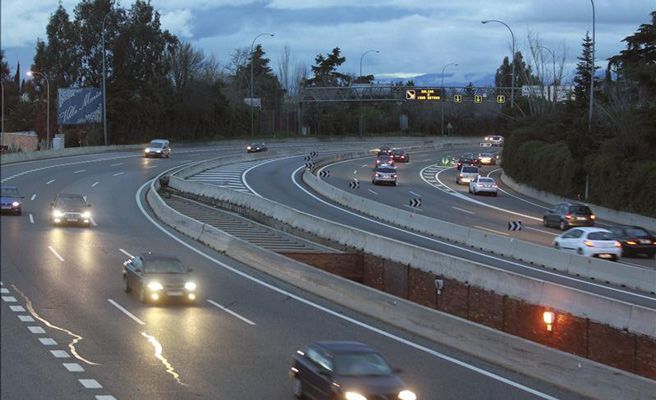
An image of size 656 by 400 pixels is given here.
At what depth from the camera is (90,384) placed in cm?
1480

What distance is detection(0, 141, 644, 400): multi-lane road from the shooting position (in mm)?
15414

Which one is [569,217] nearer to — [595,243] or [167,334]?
[595,243]

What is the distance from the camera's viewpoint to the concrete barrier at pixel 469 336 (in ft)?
53.3

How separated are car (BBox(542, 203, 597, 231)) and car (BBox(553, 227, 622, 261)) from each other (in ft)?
30.9

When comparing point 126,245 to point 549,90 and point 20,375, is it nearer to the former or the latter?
point 20,375

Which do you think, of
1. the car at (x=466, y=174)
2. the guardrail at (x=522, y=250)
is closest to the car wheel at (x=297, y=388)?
the guardrail at (x=522, y=250)

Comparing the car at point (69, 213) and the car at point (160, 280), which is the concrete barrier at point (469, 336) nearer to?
the car at point (160, 280)

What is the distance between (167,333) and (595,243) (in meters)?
21.0

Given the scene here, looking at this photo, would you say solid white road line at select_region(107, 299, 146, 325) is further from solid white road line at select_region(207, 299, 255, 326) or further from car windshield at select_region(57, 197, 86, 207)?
car windshield at select_region(57, 197, 86, 207)

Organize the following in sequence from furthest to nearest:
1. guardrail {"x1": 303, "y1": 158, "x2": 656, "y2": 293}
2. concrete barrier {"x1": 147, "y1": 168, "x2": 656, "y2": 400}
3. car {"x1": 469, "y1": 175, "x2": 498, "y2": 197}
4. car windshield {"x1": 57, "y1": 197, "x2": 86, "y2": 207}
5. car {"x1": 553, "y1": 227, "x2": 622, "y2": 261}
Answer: car {"x1": 469, "y1": 175, "x2": 498, "y2": 197}, car windshield {"x1": 57, "y1": 197, "x2": 86, "y2": 207}, car {"x1": 553, "y1": 227, "x2": 622, "y2": 261}, guardrail {"x1": 303, "y1": 158, "x2": 656, "y2": 293}, concrete barrier {"x1": 147, "y1": 168, "x2": 656, "y2": 400}

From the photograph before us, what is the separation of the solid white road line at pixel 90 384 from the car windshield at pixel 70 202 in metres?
→ 25.2

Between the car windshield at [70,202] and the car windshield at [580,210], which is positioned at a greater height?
the car windshield at [70,202]

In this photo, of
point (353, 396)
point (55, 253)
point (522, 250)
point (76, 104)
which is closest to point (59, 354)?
point (353, 396)

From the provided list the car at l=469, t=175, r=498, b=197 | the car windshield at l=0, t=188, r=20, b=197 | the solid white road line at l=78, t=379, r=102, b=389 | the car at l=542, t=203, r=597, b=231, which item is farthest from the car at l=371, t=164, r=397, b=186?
the solid white road line at l=78, t=379, r=102, b=389
